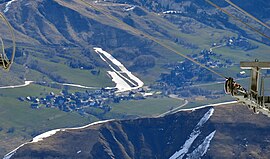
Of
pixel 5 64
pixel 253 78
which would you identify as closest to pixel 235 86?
pixel 253 78

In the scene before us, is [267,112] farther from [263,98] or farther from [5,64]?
[5,64]

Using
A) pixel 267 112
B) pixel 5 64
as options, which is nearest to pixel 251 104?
pixel 267 112

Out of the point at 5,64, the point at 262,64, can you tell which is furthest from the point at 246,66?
the point at 5,64

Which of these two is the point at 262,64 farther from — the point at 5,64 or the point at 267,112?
the point at 5,64

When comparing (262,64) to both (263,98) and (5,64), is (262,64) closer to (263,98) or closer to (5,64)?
(263,98)
